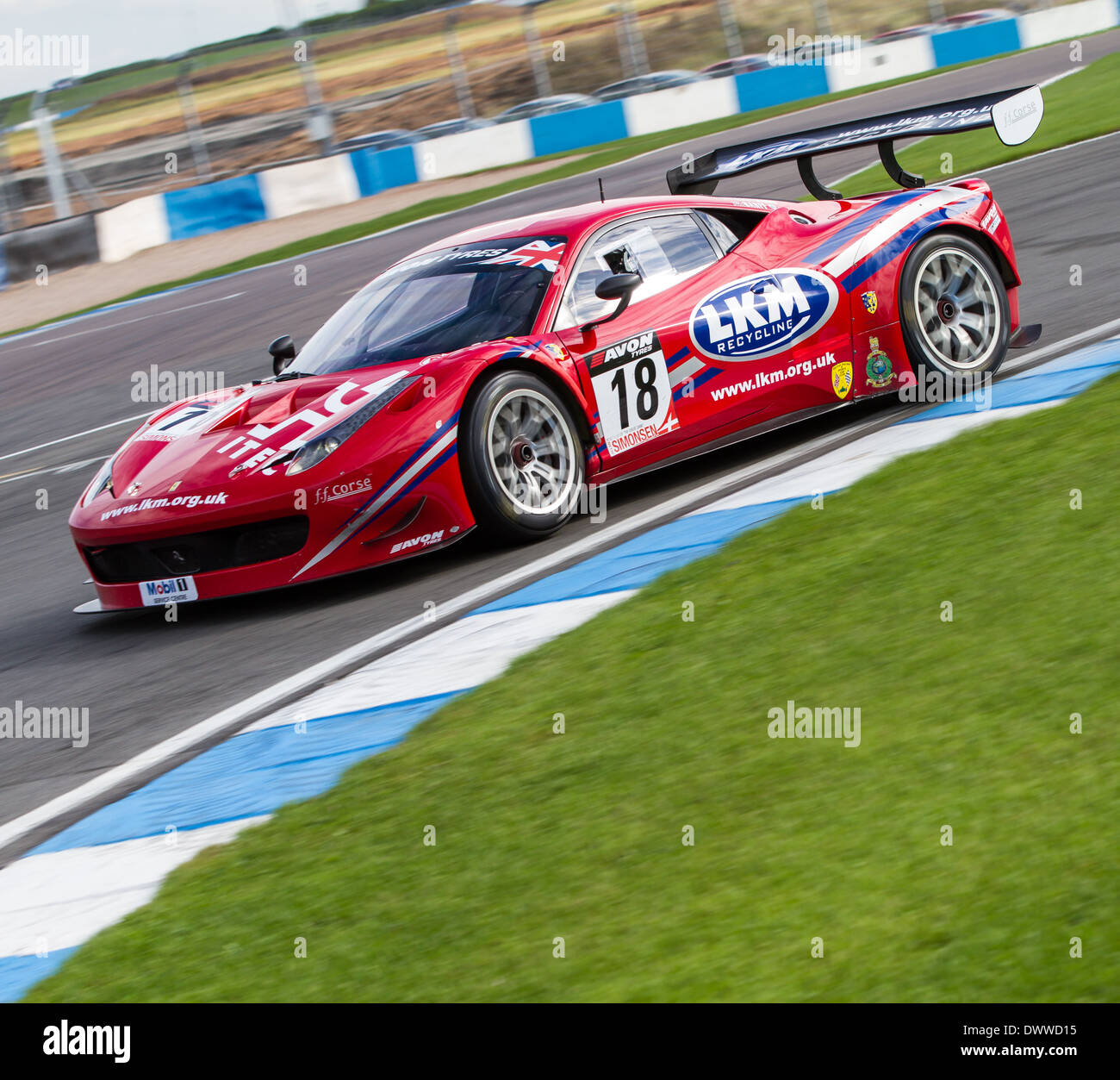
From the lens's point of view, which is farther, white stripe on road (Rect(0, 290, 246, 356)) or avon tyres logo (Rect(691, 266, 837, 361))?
white stripe on road (Rect(0, 290, 246, 356))

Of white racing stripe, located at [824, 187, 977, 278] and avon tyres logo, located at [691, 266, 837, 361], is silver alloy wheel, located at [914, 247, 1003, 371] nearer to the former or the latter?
white racing stripe, located at [824, 187, 977, 278]

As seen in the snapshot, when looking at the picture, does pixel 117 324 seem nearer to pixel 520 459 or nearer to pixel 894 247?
pixel 894 247

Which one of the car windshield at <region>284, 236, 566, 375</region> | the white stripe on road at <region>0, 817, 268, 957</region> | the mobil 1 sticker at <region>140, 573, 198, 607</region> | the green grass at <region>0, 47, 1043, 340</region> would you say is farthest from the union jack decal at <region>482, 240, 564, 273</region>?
the green grass at <region>0, 47, 1043, 340</region>

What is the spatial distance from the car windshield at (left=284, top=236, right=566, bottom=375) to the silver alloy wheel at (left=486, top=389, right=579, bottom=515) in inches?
14.6

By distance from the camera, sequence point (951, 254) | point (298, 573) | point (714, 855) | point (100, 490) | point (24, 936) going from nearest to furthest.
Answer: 1. point (714, 855)
2. point (24, 936)
3. point (298, 573)
4. point (100, 490)
5. point (951, 254)

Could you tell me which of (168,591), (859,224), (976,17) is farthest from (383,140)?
(168,591)

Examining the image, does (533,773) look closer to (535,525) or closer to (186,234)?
(535,525)

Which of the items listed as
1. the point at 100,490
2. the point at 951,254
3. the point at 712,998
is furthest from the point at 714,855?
the point at 951,254

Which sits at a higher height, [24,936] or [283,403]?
[283,403]

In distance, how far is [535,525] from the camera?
21.3 feet

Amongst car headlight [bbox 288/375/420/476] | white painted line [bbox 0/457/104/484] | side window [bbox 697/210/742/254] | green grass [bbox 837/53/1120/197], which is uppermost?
side window [bbox 697/210/742/254]

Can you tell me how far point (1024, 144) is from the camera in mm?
15742

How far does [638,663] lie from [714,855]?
137 cm

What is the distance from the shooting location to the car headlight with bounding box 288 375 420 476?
6129mm
